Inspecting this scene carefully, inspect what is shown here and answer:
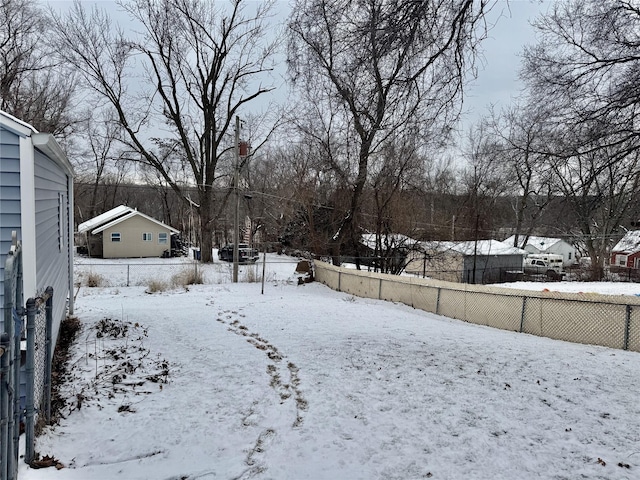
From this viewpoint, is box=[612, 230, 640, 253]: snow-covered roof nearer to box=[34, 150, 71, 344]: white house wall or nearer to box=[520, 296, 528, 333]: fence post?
box=[520, 296, 528, 333]: fence post

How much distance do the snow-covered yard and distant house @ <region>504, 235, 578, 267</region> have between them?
45.4 meters

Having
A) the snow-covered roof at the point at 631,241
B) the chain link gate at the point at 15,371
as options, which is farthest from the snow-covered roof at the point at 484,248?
the chain link gate at the point at 15,371

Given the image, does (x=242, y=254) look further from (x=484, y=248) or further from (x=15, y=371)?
(x=15, y=371)

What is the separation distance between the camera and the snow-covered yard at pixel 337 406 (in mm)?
3438

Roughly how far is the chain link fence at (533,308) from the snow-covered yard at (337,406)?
23.8 inches

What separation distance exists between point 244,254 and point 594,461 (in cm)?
2730

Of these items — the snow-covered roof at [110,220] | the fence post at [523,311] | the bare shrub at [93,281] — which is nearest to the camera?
the fence post at [523,311]

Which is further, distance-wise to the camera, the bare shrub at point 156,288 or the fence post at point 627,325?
the bare shrub at point 156,288

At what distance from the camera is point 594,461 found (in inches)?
137

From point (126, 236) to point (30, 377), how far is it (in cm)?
3046

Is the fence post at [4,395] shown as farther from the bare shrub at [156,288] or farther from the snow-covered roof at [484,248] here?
the snow-covered roof at [484,248]

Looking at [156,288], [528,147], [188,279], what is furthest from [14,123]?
[188,279]

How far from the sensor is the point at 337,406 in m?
4.57

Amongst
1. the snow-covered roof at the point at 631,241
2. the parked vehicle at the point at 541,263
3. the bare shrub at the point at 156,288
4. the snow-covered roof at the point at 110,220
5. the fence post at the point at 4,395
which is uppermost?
the snow-covered roof at the point at 110,220
